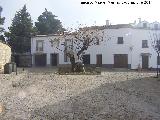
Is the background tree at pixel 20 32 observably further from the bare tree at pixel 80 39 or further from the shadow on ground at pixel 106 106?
the shadow on ground at pixel 106 106

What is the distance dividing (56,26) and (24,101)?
187 ft

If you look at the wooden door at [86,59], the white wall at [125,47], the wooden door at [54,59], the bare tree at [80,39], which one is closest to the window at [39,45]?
the bare tree at [80,39]

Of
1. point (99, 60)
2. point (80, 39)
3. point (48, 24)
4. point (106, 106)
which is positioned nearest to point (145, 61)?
point (99, 60)

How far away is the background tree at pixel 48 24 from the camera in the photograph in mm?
69625

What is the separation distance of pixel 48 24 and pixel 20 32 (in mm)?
9739

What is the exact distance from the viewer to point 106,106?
1460 cm

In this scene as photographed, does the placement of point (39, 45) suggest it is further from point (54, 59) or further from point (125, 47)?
point (125, 47)

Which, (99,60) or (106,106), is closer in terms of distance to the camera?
(106,106)

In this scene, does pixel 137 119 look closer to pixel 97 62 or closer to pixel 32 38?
pixel 97 62

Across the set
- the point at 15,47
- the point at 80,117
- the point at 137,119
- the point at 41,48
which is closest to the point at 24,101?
the point at 80,117

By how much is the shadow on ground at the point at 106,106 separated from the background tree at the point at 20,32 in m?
43.7

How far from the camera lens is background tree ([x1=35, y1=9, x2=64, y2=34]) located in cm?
6962

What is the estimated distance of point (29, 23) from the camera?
63.0m

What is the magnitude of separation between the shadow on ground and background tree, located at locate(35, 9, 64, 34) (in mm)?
51677
